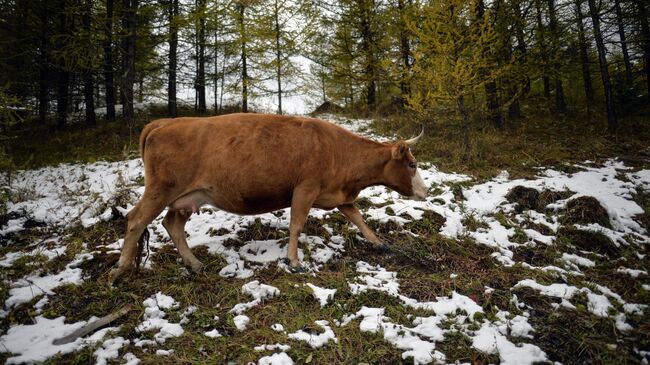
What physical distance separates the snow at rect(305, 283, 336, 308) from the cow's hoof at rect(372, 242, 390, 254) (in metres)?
1.32

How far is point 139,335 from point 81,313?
2.60ft

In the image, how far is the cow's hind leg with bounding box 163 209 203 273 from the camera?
13.4 feet

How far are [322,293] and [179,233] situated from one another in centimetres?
212

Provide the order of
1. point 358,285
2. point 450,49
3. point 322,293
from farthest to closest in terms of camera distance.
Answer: point 450,49
point 358,285
point 322,293

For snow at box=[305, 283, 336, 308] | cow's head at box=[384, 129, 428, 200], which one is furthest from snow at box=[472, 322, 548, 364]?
cow's head at box=[384, 129, 428, 200]

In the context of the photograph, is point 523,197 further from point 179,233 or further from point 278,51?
point 278,51

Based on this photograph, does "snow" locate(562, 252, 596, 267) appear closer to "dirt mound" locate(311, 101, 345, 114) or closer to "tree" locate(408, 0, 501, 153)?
"tree" locate(408, 0, 501, 153)

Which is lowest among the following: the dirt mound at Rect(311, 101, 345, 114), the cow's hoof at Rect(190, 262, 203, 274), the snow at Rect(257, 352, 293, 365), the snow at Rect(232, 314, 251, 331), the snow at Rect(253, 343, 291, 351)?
the snow at Rect(257, 352, 293, 365)

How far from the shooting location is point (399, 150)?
15.2 ft

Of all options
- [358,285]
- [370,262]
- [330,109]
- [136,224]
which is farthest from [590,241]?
[330,109]

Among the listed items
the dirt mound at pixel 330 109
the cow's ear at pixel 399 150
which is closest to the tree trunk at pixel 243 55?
the dirt mound at pixel 330 109

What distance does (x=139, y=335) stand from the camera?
112 inches

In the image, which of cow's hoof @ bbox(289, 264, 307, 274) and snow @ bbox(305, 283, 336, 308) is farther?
cow's hoof @ bbox(289, 264, 307, 274)

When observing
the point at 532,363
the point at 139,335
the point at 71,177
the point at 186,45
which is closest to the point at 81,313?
the point at 139,335
